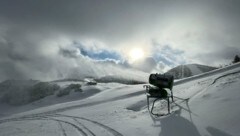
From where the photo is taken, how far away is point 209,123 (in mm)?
13406

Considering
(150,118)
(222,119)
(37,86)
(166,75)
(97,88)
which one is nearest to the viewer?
(222,119)

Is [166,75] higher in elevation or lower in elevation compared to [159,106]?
higher

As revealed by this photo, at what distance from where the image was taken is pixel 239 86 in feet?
55.2

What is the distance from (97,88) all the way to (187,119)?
33843 millimetres

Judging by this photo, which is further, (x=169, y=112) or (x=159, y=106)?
(x=159, y=106)

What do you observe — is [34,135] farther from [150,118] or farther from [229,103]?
[229,103]

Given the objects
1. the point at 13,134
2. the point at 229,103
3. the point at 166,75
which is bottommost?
the point at 13,134

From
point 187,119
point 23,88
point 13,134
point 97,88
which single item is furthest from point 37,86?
point 187,119

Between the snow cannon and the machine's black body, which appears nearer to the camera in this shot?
the machine's black body

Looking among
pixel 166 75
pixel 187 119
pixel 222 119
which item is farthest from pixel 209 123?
pixel 166 75

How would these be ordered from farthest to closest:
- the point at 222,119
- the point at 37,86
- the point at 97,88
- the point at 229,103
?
the point at 37,86 < the point at 97,88 < the point at 229,103 < the point at 222,119

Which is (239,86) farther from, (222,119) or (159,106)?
(159,106)

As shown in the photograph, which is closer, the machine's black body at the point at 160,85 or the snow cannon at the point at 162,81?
the machine's black body at the point at 160,85

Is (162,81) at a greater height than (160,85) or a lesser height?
greater
